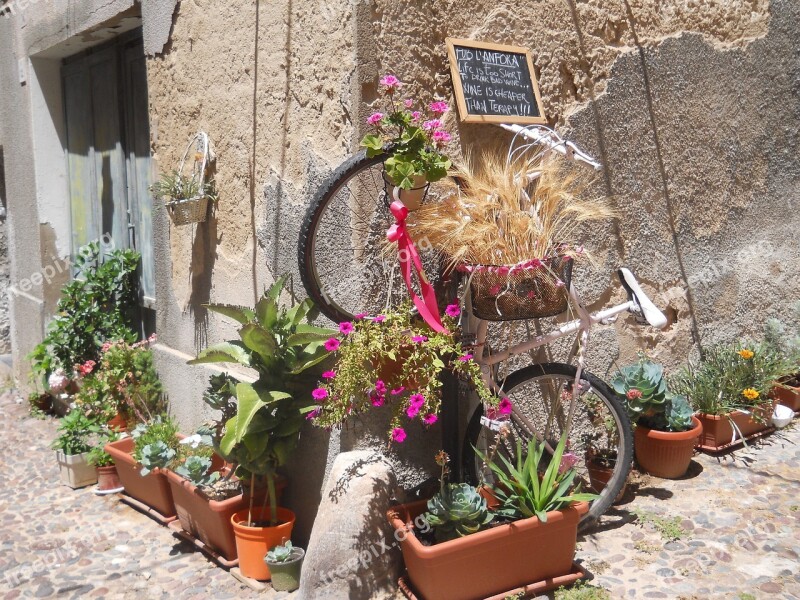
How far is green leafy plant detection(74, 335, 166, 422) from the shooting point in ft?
15.9

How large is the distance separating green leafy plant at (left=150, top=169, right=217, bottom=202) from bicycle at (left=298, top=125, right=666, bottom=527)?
106 cm

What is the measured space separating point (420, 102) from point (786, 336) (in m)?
3.03

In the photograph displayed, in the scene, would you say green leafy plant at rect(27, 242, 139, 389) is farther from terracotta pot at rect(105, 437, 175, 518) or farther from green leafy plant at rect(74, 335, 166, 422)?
terracotta pot at rect(105, 437, 175, 518)

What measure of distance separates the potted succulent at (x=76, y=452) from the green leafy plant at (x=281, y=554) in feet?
6.00

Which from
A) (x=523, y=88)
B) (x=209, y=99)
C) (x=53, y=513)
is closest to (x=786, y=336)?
(x=523, y=88)

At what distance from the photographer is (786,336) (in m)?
4.84

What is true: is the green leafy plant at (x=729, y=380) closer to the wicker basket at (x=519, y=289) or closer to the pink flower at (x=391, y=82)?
the wicker basket at (x=519, y=289)

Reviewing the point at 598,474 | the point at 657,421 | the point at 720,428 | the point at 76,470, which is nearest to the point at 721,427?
the point at 720,428

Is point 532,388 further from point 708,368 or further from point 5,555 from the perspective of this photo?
point 5,555

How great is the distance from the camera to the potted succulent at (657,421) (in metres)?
3.74

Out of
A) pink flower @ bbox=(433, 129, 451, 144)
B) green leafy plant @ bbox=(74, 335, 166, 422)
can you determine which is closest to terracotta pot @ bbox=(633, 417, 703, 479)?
pink flower @ bbox=(433, 129, 451, 144)

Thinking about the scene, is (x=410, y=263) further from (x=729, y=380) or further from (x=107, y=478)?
(x=107, y=478)

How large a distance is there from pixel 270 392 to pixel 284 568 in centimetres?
76

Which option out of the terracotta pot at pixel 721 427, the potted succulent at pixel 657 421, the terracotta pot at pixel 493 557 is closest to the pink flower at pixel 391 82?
the terracotta pot at pixel 493 557
